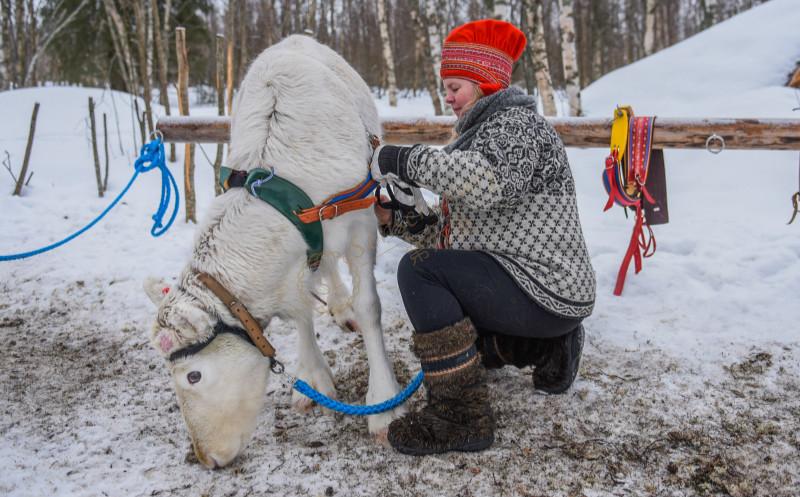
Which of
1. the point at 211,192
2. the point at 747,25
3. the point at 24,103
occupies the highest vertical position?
the point at 747,25

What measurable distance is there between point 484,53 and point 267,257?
3.63ft

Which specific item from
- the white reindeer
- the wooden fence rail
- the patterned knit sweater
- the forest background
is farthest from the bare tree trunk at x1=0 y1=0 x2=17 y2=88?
the patterned knit sweater

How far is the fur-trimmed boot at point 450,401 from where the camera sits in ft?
6.84

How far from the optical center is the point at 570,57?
29.0 ft

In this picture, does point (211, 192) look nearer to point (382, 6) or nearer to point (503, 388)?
point (503, 388)

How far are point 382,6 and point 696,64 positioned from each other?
753 cm

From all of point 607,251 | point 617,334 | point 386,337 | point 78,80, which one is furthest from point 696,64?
point 78,80

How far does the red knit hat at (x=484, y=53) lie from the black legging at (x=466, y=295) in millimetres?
668

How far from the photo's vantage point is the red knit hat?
84.7 inches

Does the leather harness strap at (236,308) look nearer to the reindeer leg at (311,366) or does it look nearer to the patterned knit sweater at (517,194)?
the reindeer leg at (311,366)

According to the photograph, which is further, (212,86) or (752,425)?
(212,86)

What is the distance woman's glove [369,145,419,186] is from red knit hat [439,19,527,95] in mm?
349

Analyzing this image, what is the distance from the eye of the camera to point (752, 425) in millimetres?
2242

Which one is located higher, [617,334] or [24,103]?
[24,103]
